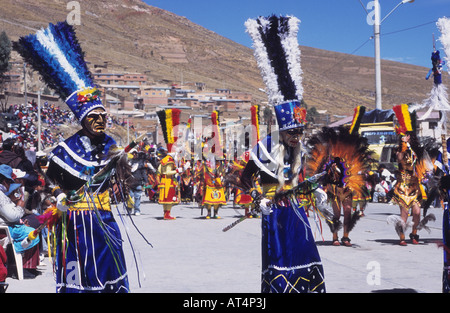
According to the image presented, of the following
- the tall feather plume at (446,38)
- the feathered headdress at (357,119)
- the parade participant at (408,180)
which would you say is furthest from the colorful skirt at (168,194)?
the tall feather plume at (446,38)

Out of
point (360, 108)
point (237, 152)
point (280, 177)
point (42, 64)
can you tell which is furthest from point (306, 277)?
point (237, 152)

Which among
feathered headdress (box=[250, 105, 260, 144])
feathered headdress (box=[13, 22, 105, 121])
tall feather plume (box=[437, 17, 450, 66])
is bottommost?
feathered headdress (box=[250, 105, 260, 144])

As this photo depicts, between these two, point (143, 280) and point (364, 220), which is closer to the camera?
point (143, 280)

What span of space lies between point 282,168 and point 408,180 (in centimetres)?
584

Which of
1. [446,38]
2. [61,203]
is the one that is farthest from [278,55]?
[61,203]

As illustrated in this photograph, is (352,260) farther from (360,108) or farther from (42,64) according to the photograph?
(42,64)

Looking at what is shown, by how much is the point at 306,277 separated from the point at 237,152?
1881 cm

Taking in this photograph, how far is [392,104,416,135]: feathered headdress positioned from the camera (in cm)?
1138

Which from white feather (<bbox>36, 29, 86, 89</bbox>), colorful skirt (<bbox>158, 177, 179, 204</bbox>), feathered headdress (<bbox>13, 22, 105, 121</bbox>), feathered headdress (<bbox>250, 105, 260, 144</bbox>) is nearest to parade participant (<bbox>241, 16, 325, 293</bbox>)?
feathered headdress (<bbox>13, 22, 105, 121</bbox>)

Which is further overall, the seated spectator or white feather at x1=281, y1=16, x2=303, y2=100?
the seated spectator

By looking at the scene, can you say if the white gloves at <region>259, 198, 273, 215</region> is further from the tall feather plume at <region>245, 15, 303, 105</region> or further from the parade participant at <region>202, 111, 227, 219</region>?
the parade participant at <region>202, 111, 227, 219</region>

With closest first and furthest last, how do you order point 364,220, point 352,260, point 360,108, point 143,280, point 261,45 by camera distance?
point 261,45 → point 143,280 → point 352,260 → point 360,108 → point 364,220

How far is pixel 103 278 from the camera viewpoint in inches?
217

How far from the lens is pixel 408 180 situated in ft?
37.7
